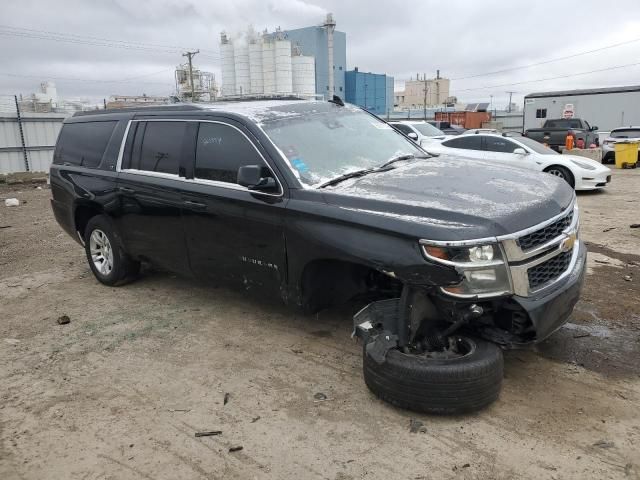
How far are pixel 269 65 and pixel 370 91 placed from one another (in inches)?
651

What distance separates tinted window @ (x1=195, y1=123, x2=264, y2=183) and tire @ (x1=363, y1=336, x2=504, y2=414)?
1.87 metres

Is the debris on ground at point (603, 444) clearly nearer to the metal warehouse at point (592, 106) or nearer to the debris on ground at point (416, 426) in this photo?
the debris on ground at point (416, 426)

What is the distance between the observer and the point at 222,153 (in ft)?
14.4

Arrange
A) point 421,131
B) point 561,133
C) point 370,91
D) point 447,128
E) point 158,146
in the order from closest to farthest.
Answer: point 158,146
point 421,131
point 561,133
point 447,128
point 370,91

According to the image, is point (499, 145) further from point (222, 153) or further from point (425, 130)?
point (222, 153)

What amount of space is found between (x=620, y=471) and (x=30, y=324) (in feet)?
16.1

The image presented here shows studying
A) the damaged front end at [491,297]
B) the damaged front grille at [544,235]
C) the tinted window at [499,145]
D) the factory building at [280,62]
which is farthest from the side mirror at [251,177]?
the factory building at [280,62]

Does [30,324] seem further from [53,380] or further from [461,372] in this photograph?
[461,372]

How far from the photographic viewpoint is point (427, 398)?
311cm

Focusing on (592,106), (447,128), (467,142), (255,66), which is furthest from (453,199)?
(255,66)

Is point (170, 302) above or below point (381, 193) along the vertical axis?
below

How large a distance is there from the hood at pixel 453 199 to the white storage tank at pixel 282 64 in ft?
136

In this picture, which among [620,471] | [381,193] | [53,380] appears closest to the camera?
[620,471]

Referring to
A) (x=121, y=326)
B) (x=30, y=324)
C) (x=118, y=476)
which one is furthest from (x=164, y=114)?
(x=118, y=476)
